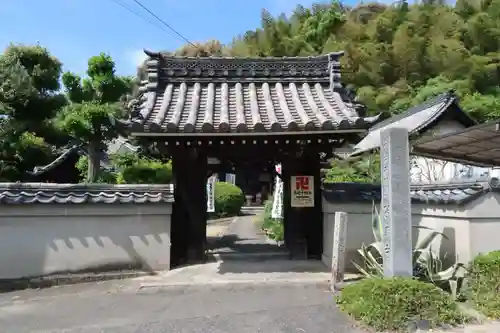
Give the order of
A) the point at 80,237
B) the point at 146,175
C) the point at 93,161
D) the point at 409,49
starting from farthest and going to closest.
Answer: the point at 409,49 → the point at 93,161 → the point at 146,175 → the point at 80,237

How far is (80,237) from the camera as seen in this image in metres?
8.16

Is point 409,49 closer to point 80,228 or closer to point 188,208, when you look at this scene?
point 188,208

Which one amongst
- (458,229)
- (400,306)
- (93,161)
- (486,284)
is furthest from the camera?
(93,161)

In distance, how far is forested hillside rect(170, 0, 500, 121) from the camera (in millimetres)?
28586

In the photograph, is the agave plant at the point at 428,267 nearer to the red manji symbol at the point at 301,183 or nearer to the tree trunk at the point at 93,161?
the red manji symbol at the point at 301,183

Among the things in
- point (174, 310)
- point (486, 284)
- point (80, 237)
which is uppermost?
point (80, 237)

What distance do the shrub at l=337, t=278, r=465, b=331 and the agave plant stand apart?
922 millimetres

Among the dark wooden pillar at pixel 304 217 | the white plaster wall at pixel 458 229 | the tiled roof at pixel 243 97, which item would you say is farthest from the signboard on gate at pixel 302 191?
the tiled roof at pixel 243 97

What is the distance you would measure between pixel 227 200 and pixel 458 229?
18330 millimetres

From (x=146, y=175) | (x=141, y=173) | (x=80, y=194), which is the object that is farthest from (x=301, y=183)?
(x=141, y=173)

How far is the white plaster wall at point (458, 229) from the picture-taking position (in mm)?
6633

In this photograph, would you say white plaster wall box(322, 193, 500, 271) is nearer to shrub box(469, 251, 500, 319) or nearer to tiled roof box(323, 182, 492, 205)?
tiled roof box(323, 182, 492, 205)

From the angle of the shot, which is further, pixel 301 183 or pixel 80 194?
pixel 301 183

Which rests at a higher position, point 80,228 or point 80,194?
point 80,194
